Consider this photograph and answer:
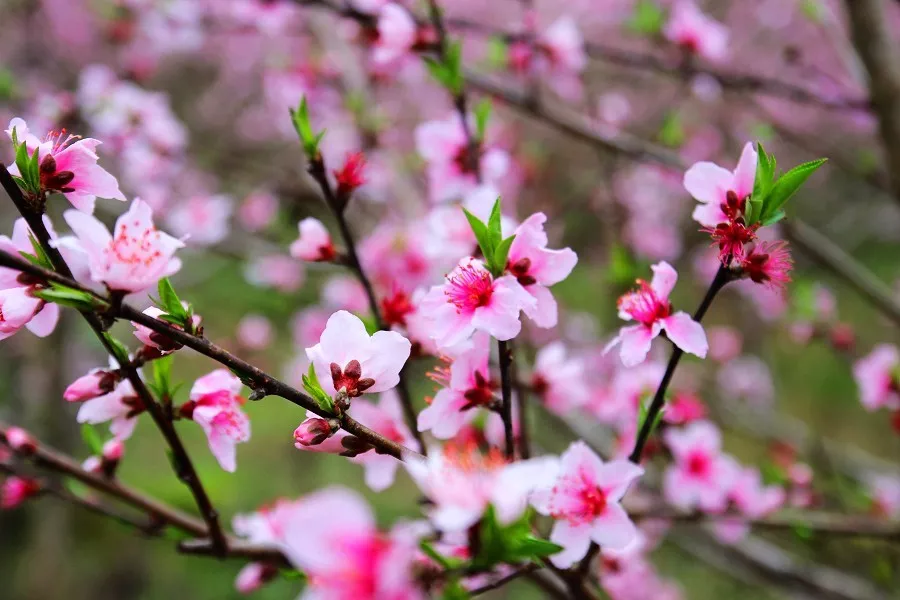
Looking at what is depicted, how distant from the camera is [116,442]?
1.07 meters

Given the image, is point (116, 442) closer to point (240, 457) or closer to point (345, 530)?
point (345, 530)

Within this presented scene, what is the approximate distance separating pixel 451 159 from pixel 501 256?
77cm

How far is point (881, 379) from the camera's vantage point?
165 cm

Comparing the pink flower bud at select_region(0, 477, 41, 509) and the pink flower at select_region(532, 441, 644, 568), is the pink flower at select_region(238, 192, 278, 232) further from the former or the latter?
the pink flower at select_region(532, 441, 644, 568)

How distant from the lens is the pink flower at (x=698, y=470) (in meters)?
1.59

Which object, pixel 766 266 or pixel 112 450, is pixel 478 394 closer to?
pixel 766 266

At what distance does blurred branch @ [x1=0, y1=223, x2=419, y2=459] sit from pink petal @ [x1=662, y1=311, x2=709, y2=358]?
393 millimetres

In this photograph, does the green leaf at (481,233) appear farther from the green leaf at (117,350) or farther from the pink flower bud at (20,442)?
the pink flower bud at (20,442)

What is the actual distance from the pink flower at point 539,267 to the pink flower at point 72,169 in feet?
1.84

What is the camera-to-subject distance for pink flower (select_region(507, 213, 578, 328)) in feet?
2.88

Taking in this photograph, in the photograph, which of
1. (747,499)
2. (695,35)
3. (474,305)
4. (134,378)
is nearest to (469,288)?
(474,305)

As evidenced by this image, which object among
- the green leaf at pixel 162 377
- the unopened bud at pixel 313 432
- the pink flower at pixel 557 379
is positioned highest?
the unopened bud at pixel 313 432

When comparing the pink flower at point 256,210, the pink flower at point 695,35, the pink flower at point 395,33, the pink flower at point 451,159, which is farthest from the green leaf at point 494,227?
the pink flower at point 256,210

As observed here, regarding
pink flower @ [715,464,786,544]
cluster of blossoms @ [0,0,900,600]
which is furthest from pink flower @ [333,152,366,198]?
pink flower @ [715,464,786,544]
